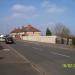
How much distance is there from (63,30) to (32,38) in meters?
33.1

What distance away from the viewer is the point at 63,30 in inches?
4953

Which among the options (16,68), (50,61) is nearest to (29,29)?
(50,61)

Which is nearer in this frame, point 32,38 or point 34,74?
point 34,74

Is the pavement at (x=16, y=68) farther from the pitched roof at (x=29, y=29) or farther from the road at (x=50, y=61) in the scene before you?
the pitched roof at (x=29, y=29)

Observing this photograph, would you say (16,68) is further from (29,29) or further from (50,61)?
(29,29)

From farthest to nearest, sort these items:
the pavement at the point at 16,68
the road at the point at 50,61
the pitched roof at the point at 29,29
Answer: the pitched roof at the point at 29,29
the road at the point at 50,61
the pavement at the point at 16,68

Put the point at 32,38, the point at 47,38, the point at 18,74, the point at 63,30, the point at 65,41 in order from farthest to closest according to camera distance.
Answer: the point at 63,30 → the point at 32,38 → the point at 47,38 → the point at 65,41 → the point at 18,74

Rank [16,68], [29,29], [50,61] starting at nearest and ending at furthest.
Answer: [16,68] < [50,61] < [29,29]

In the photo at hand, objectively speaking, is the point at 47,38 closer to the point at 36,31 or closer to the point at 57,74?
the point at 57,74

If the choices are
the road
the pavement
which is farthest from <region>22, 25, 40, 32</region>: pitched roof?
the pavement

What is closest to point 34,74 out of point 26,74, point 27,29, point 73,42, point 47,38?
point 26,74

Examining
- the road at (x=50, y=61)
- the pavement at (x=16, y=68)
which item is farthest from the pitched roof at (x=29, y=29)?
the pavement at (x=16, y=68)

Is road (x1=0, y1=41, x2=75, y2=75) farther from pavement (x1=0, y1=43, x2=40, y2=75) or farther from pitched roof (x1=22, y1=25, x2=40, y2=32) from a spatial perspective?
pitched roof (x1=22, y1=25, x2=40, y2=32)

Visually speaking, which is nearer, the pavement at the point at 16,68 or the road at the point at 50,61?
the pavement at the point at 16,68
